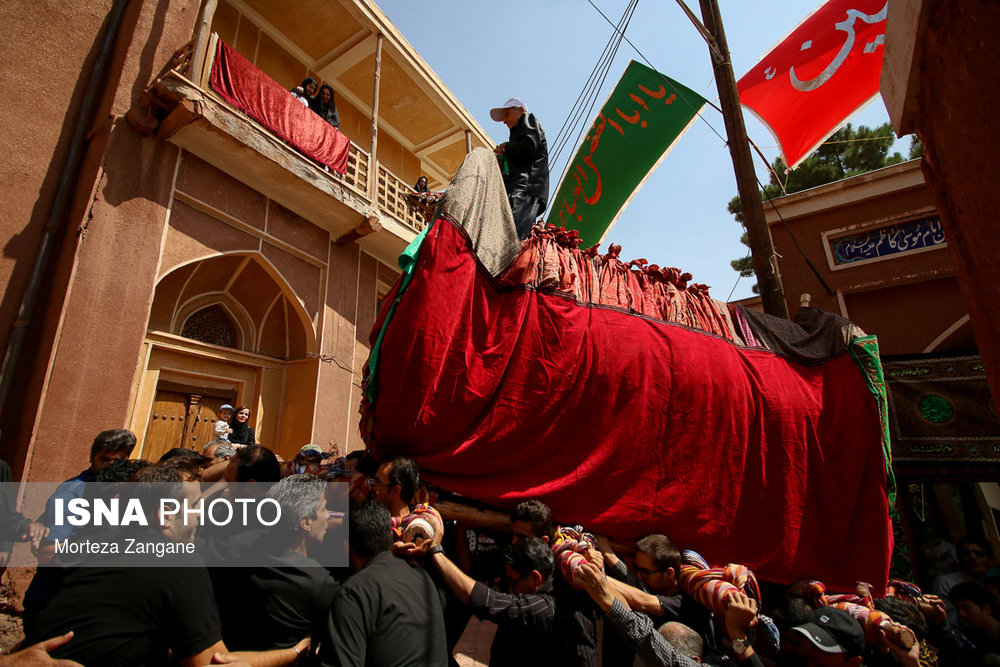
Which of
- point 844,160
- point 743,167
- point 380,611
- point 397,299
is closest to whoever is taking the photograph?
point 380,611

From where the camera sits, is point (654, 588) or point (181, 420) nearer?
point (654, 588)

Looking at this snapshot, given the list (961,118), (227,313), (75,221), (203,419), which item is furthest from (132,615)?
(227,313)

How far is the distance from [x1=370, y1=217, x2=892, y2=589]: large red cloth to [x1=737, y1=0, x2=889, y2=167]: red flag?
3.69 m

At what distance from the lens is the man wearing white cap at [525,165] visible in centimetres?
334

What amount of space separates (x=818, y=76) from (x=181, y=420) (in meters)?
8.50

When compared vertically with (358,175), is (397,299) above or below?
below

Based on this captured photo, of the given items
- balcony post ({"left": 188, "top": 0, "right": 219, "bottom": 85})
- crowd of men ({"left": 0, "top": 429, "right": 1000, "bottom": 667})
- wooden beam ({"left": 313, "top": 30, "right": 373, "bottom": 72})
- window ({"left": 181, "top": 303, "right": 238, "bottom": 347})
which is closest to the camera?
crowd of men ({"left": 0, "top": 429, "right": 1000, "bottom": 667})

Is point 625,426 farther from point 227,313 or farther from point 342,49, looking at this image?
point 342,49

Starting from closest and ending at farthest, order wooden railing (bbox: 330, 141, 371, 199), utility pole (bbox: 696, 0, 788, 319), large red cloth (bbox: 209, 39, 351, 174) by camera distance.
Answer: utility pole (bbox: 696, 0, 788, 319) < large red cloth (bbox: 209, 39, 351, 174) < wooden railing (bbox: 330, 141, 371, 199)

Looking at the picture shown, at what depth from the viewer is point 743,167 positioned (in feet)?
15.6

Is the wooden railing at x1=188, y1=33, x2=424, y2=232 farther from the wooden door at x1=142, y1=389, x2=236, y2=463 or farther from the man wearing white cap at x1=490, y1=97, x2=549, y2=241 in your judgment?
the man wearing white cap at x1=490, y1=97, x2=549, y2=241

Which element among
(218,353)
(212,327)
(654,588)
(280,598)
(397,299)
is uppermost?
(212,327)

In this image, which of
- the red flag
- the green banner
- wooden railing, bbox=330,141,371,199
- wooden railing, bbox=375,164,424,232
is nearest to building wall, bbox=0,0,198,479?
wooden railing, bbox=330,141,371,199

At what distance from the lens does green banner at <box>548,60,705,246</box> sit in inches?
231
